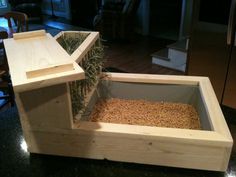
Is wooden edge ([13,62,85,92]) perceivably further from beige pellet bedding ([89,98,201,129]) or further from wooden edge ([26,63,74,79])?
beige pellet bedding ([89,98,201,129])

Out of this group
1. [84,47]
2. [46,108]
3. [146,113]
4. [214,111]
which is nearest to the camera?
[46,108]

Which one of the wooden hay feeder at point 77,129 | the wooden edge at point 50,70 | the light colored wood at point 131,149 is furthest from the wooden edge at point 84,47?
the light colored wood at point 131,149

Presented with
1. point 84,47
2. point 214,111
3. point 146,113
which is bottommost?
point 146,113

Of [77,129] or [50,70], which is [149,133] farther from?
[50,70]

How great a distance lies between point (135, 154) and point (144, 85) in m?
0.44

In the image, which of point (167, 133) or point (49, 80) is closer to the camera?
point (49, 80)

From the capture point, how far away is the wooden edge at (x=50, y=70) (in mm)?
711

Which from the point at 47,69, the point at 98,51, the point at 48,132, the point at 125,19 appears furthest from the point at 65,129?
the point at 125,19

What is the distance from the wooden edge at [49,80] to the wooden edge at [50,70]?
0.05 ft

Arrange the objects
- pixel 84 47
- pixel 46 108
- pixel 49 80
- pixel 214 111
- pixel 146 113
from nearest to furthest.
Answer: pixel 49 80 → pixel 46 108 → pixel 214 111 → pixel 84 47 → pixel 146 113

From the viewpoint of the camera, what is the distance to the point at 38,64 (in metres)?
0.78

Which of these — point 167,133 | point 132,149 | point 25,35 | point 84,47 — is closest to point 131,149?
point 132,149

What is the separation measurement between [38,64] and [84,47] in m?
0.30

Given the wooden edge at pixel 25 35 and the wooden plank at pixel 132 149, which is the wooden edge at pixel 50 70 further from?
the wooden edge at pixel 25 35
